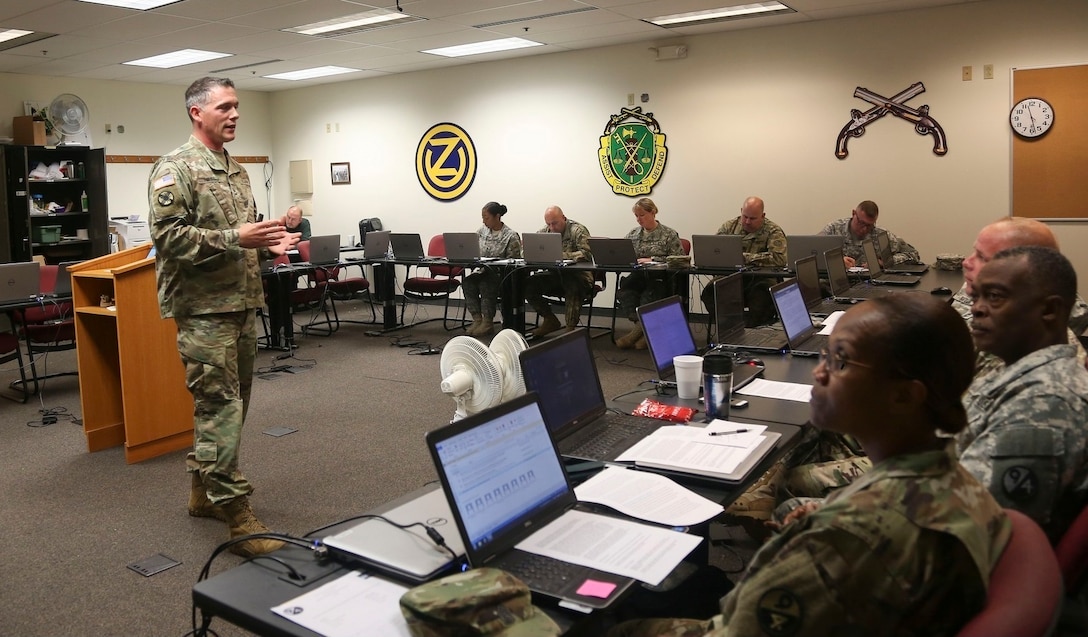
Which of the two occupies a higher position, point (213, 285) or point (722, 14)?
point (722, 14)

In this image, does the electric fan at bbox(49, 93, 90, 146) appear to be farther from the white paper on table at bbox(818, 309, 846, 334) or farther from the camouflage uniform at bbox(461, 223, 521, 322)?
the white paper on table at bbox(818, 309, 846, 334)

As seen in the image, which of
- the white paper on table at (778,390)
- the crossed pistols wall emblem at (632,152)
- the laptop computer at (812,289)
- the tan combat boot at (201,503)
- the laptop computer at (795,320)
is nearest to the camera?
the white paper on table at (778,390)

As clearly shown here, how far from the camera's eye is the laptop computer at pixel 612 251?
6.91 metres

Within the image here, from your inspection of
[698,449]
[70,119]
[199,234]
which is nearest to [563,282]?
[199,234]

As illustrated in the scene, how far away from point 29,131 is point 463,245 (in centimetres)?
485

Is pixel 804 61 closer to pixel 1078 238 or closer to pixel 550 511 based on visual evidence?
pixel 1078 238

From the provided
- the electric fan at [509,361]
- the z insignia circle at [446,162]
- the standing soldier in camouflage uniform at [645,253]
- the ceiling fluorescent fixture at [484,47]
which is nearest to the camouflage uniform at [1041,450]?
Result: the electric fan at [509,361]

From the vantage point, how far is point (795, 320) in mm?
3584

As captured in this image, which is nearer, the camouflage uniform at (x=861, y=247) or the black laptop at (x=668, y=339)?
the black laptop at (x=668, y=339)

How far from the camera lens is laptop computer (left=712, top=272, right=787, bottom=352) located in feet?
11.5

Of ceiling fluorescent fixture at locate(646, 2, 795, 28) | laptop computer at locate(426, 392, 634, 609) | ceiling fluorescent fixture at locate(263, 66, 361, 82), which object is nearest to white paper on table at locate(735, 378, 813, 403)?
laptop computer at locate(426, 392, 634, 609)

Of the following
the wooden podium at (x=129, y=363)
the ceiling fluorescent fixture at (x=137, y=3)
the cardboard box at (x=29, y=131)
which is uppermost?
the ceiling fluorescent fixture at (x=137, y=3)

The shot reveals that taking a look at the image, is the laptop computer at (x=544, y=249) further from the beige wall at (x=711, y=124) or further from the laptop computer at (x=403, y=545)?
the laptop computer at (x=403, y=545)

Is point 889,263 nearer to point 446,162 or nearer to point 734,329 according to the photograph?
point 734,329
